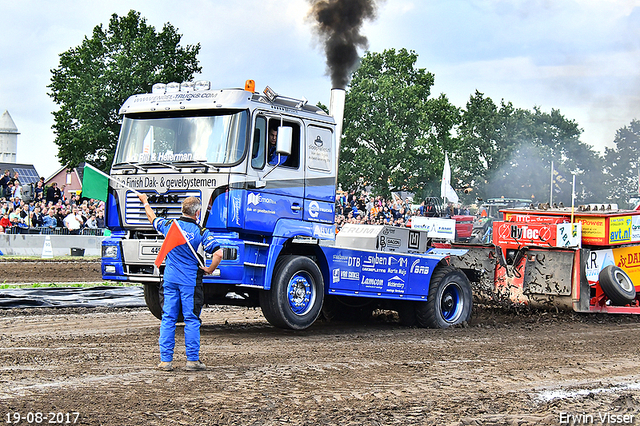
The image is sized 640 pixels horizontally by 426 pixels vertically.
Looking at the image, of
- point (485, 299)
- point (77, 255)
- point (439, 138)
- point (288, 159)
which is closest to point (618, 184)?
point (439, 138)

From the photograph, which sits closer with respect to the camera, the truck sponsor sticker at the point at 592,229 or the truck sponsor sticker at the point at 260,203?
the truck sponsor sticker at the point at 260,203

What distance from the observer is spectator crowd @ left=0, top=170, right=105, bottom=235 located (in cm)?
2439

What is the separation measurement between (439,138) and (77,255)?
43.1 meters

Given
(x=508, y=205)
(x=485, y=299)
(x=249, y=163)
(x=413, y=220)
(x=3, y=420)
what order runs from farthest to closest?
(x=508, y=205) < (x=413, y=220) < (x=485, y=299) < (x=249, y=163) < (x=3, y=420)

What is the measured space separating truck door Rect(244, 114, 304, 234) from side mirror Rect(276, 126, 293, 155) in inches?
9.7

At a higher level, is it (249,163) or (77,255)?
(249,163)

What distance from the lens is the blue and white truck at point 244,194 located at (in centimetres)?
952

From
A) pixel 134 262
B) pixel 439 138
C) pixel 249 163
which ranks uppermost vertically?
pixel 439 138

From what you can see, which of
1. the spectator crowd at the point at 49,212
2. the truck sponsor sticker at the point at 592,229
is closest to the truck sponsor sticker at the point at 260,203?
the truck sponsor sticker at the point at 592,229

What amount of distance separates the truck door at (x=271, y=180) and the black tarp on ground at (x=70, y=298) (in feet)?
16.7

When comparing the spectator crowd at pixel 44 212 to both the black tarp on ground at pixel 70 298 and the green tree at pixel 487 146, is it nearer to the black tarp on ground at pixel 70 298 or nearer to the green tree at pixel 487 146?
the black tarp on ground at pixel 70 298

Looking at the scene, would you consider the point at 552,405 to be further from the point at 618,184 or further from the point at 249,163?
→ the point at 618,184

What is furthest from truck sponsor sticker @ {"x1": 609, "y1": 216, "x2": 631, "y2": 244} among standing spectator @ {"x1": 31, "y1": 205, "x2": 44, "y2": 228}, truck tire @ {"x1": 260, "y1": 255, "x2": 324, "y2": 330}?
standing spectator @ {"x1": 31, "y1": 205, "x2": 44, "y2": 228}

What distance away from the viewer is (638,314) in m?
14.0
